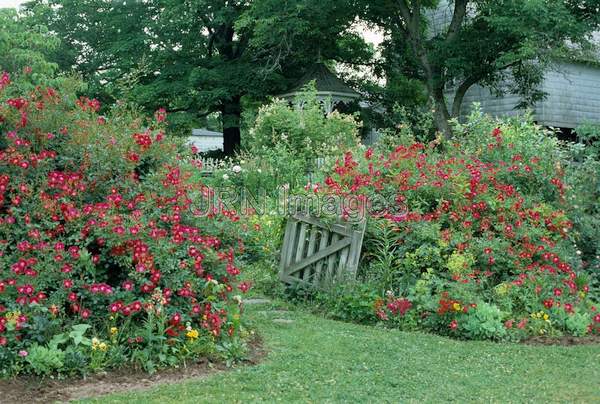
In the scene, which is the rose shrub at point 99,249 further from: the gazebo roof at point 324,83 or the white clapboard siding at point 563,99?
the white clapboard siding at point 563,99

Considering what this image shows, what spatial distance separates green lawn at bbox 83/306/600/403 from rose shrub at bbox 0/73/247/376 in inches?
19.0

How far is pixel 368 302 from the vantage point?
5902mm

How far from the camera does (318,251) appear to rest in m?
6.60

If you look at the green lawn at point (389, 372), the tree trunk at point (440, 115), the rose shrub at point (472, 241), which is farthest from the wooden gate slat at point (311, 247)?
the tree trunk at point (440, 115)

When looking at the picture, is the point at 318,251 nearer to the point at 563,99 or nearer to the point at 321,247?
the point at 321,247

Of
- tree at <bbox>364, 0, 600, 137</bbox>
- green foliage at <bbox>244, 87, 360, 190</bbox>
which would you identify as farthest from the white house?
green foliage at <bbox>244, 87, 360, 190</bbox>

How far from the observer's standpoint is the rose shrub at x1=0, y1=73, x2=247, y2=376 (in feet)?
13.4

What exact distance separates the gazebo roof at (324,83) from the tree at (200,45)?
789mm

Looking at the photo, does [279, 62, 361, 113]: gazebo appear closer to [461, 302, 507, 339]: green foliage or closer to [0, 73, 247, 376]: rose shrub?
[461, 302, 507, 339]: green foliage

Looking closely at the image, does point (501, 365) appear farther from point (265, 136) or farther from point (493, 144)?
point (265, 136)

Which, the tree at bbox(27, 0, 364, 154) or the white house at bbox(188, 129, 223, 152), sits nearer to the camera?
the tree at bbox(27, 0, 364, 154)

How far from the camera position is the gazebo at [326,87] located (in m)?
19.1

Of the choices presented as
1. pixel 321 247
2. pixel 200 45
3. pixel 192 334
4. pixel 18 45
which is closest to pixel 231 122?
pixel 200 45

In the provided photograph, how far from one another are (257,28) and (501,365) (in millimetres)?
15323
